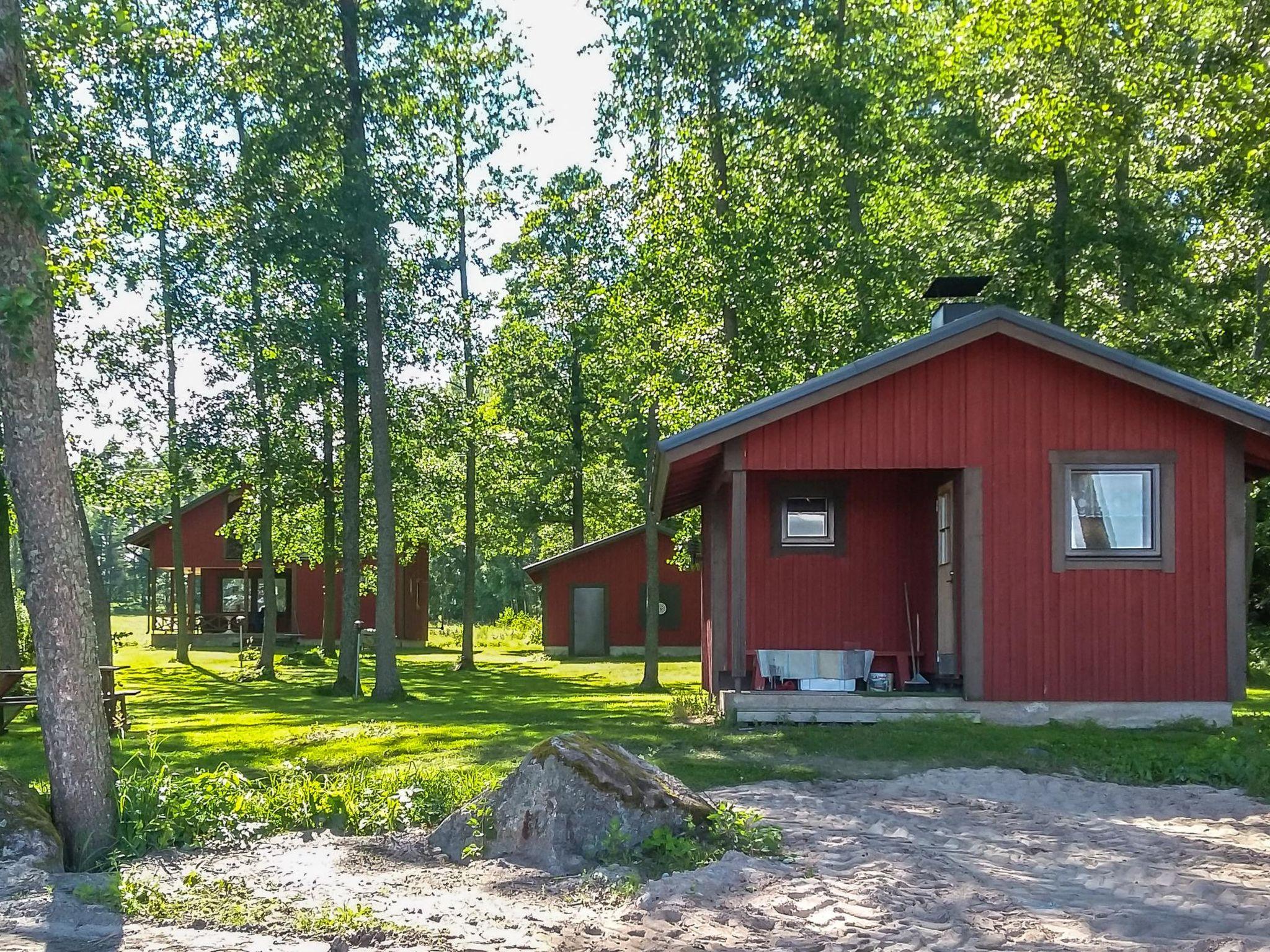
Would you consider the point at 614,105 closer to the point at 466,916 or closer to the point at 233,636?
the point at 466,916

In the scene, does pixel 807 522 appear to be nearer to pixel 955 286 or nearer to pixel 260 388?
pixel 955 286

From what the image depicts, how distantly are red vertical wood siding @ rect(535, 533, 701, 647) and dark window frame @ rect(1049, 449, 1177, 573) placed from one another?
24.1 meters

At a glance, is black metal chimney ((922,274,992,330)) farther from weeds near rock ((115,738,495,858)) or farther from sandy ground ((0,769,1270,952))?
weeds near rock ((115,738,495,858))

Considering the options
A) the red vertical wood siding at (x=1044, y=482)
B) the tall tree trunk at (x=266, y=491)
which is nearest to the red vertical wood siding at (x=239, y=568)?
the tall tree trunk at (x=266, y=491)

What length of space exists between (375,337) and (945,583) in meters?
10.6

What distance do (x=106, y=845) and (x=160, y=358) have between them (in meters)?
18.3

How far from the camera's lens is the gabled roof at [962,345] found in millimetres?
13453

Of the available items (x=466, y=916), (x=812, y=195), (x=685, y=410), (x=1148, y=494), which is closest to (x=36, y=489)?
(x=466, y=916)

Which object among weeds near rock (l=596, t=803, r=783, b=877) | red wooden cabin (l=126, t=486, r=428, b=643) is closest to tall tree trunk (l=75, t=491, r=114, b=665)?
weeds near rock (l=596, t=803, r=783, b=877)

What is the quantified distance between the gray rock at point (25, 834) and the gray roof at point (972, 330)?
7512mm

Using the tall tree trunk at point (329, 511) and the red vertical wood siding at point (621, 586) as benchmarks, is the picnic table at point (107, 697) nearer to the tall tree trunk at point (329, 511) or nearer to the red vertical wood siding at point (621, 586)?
the tall tree trunk at point (329, 511)

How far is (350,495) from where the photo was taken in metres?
23.8

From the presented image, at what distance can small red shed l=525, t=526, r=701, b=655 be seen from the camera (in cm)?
3806

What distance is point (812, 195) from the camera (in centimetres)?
2464
